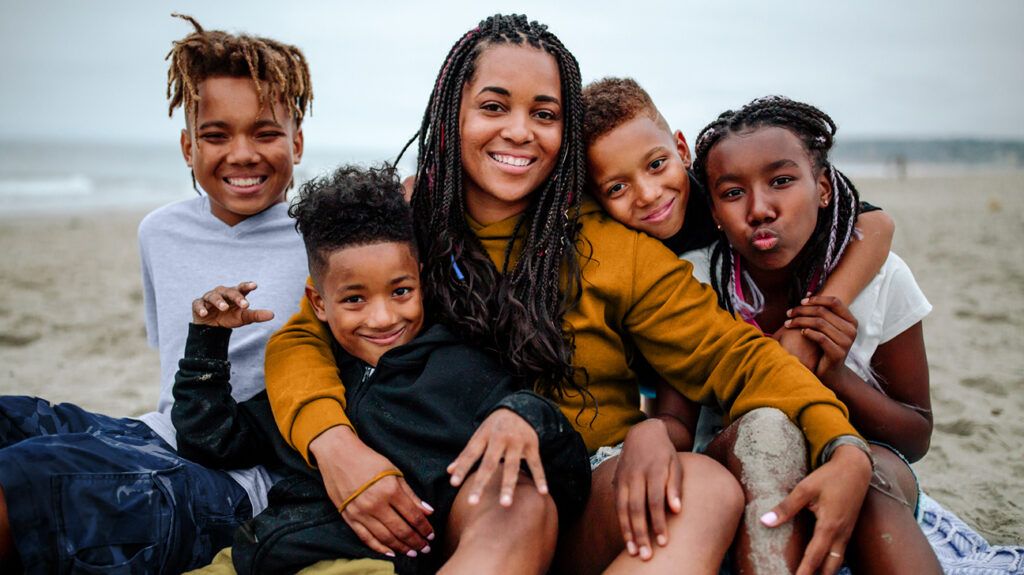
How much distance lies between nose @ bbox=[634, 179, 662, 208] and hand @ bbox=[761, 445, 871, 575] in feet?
3.18

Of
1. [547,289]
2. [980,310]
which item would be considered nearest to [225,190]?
[547,289]

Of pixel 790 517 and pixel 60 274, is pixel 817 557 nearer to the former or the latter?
pixel 790 517

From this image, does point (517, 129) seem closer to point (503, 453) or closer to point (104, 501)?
point (503, 453)

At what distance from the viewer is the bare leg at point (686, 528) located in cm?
167

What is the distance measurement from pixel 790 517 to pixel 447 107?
1.57 m

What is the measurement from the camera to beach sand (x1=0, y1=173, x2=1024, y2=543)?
137 inches

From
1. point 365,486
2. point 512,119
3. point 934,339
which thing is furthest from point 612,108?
point 934,339

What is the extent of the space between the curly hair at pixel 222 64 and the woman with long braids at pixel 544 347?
645mm

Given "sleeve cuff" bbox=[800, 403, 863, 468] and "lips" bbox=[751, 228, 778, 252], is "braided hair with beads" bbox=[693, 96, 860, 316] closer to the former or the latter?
"lips" bbox=[751, 228, 778, 252]

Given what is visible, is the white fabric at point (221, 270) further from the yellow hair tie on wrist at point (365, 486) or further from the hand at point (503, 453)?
the hand at point (503, 453)

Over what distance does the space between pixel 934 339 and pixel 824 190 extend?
3.61 meters

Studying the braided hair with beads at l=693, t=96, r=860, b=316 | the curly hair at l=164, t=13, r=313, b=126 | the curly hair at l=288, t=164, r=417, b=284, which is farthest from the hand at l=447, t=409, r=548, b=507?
the curly hair at l=164, t=13, r=313, b=126

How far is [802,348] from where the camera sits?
87.6 inches

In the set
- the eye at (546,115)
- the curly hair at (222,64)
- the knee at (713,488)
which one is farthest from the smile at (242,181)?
the knee at (713,488)
